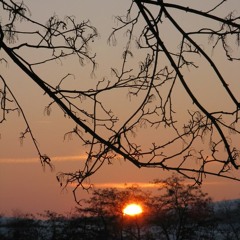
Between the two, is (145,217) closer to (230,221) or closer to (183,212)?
(183,212)

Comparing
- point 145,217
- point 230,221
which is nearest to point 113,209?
point 145,217

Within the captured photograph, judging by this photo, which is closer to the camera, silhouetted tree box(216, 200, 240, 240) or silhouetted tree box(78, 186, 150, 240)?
silhouetted tree box(78, 186, 150, 240)

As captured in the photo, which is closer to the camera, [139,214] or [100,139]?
[100,139]

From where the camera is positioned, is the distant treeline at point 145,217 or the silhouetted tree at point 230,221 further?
the silhouetted tree at point 230,221

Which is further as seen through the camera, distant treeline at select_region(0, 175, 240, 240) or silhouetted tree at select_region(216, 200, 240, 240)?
silhouetted tree at select_region(216, 200, 240, 240)

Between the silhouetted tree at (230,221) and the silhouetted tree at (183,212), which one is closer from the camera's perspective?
the silhouetted tree at (183,212)

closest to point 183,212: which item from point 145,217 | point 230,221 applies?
point 145,217

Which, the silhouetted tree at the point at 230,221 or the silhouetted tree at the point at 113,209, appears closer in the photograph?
the silhouetted tree at the point at 113,209

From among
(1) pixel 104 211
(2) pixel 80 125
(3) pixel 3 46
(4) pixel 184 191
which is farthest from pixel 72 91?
(1) pixel 104 211

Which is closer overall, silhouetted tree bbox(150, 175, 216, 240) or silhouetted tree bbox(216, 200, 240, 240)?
silhouetted tree bbox(150, 175, 216, 240)

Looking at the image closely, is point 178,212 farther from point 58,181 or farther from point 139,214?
point 58,181

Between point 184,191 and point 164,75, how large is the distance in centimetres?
3697

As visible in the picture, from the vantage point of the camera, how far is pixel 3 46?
376 centimetres

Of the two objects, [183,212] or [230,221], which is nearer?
[183,212]
